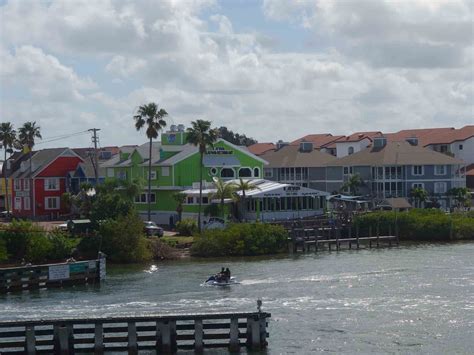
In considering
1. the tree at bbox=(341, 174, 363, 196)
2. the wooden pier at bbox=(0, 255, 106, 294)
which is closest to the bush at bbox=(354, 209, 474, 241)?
the tree at bbox=(341, 174, 363, 196)

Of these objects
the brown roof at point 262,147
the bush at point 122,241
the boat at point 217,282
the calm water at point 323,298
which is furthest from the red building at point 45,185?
the brown roof at point 262,147

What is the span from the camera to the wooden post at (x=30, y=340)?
38281 millimetres

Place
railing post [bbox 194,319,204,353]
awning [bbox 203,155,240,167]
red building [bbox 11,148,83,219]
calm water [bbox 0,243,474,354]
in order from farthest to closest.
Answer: red building [bbox 11,148,83,219]
awning [bbox 203,155,240,167]
calm water [bbox 0,243,474,354]
railing post [bbox 194,319,204,353]

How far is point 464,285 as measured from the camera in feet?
184

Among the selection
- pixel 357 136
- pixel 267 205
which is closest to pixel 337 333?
pixel 267 205

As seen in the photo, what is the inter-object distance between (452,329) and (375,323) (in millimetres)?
3382

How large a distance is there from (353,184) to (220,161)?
707 inches

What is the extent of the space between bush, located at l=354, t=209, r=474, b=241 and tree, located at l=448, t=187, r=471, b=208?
59.7ft

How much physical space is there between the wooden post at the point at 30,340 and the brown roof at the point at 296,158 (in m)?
83.9

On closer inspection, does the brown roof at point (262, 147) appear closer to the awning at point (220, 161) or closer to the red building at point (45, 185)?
the red building at point (45, 185)

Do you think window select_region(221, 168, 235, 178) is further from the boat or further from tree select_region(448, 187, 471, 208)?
the boat

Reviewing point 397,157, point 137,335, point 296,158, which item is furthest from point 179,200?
point 137,335

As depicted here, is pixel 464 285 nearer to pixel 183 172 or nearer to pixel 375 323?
pixel 375 323

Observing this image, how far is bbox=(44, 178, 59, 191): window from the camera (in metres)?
110
